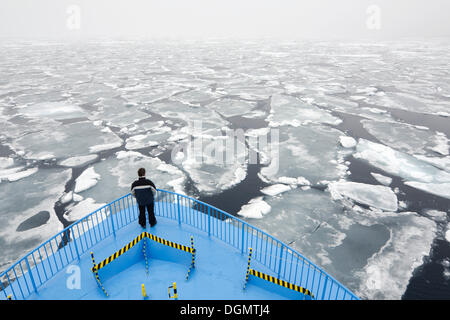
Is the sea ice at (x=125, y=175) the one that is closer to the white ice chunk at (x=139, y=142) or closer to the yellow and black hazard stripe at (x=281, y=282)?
the white ice chunk at (x=139, y=142)

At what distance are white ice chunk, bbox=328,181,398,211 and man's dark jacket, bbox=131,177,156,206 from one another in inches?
233

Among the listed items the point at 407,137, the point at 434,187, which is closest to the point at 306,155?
the point at 434,187

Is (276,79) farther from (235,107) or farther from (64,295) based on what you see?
(64,295)

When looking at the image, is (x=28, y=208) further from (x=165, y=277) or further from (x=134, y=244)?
(x=165, y=277)

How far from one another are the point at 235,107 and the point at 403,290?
14.3 m

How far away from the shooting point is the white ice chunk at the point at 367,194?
28.2 ft

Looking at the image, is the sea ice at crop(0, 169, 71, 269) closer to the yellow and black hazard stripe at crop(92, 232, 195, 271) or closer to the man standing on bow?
the yellow and black hazard stripe at crop(92, 232, 195, 271)

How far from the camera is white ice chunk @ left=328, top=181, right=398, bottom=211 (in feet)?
28.2

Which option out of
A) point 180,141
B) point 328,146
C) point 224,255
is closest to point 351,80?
point 328,146

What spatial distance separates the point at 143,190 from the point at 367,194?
7121 mm

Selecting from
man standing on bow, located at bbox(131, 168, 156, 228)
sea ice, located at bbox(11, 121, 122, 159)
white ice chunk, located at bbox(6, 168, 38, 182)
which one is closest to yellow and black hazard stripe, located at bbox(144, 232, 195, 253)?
man standing on bow, located at bbox(131, 168, 156, 228)

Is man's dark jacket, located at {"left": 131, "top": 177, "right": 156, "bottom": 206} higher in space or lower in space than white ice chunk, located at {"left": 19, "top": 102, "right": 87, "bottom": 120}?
lower

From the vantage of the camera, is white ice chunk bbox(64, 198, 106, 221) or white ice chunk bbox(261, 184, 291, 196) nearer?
white ice chunk bbox(64, 198, 106, 221)
